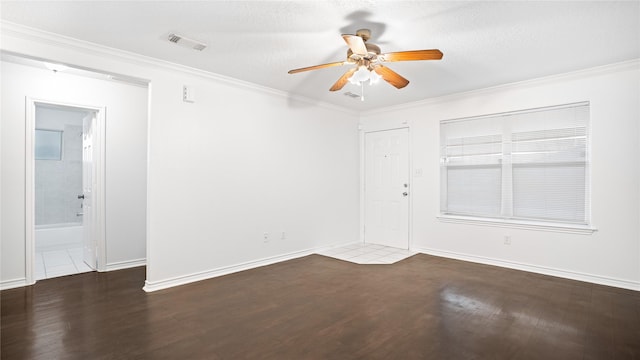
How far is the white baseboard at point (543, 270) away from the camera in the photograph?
348 centimetres

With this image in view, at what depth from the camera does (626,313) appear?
2.83 metres

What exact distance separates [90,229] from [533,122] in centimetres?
588

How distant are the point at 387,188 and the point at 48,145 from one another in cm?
644

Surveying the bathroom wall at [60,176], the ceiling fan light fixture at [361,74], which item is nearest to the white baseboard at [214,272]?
the ceiling fan light fixture at [361,74]

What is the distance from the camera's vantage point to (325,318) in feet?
8.98

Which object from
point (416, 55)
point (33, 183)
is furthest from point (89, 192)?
point (416, 55)

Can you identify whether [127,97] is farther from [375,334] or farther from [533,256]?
[533,256]

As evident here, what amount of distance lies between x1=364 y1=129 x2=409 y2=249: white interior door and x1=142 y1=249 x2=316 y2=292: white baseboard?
1.41 metres

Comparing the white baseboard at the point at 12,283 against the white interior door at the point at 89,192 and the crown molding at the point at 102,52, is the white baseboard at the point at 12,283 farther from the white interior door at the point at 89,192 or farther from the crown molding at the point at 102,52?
the crown molding at the point at 102,52

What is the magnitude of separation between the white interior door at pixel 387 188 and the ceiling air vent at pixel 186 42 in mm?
3402

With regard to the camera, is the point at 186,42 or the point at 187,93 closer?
the point at 186,42

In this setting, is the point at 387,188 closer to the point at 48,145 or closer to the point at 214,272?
the point at 214,272

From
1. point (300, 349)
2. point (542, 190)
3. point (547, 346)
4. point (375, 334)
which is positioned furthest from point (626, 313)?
point (300, 349)

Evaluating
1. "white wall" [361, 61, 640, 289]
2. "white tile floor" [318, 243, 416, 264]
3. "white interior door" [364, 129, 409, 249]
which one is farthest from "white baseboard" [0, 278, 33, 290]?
"white wall" [361, 61, 640, 289]
